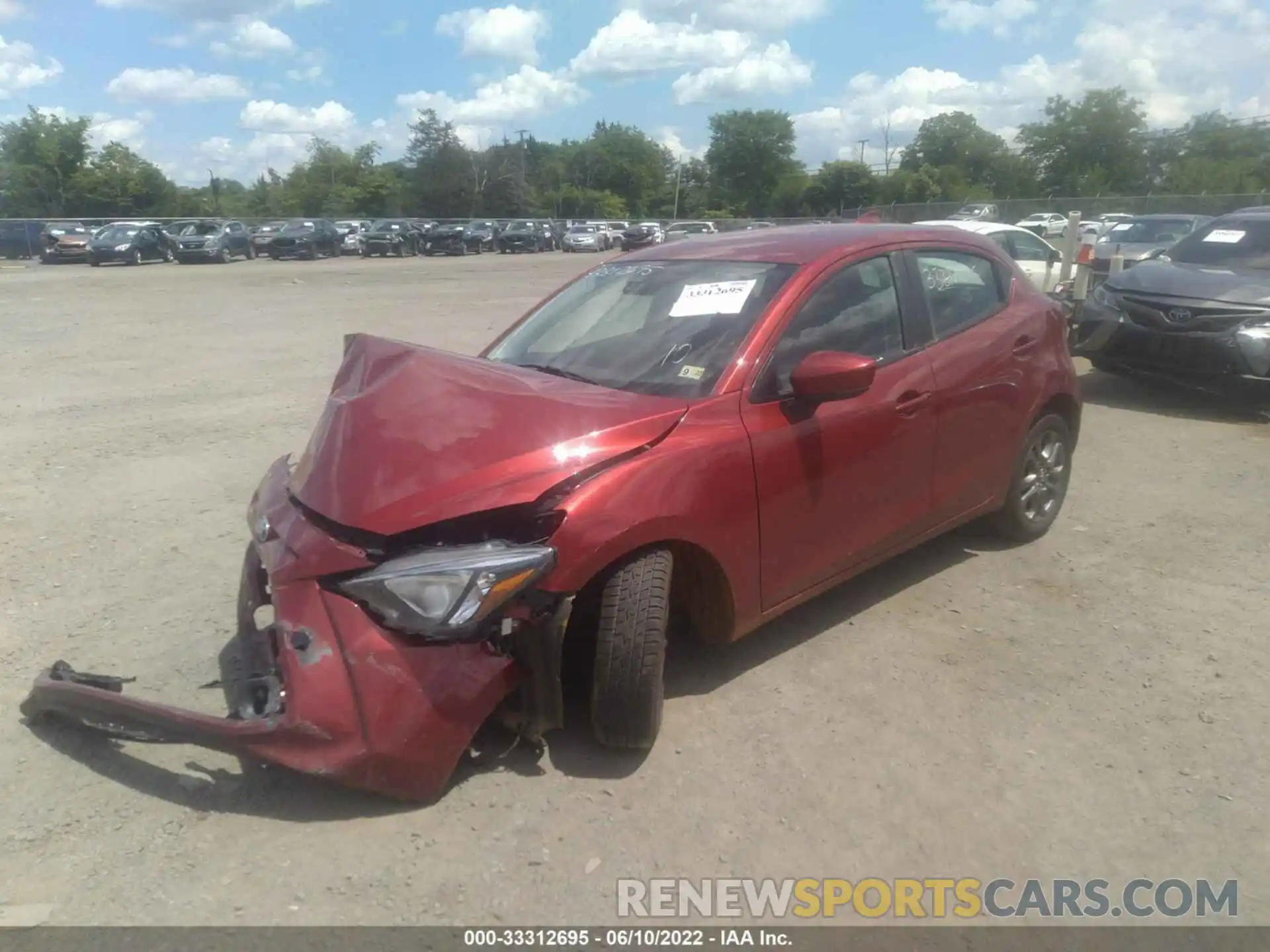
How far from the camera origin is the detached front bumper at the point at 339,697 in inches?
108

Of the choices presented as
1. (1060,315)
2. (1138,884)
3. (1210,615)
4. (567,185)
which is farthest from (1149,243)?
(567,185)

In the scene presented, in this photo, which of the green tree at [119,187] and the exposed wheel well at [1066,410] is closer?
the exposed wheel well at [1066,410]

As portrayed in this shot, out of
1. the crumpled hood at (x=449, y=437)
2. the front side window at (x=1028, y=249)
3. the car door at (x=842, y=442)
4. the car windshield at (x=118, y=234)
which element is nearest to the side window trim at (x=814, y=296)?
the car door at (x=842, y=442)

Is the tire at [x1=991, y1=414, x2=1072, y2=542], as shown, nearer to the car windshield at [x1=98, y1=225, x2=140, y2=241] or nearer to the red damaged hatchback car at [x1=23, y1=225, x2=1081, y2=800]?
the red damaged hatchback car at [x1=23, y1=225, x2=1081, y2=800]

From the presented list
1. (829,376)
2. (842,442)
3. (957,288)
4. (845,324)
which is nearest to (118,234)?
(957,288)

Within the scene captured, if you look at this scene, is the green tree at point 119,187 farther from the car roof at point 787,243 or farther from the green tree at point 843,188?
the car roof at point 787,243

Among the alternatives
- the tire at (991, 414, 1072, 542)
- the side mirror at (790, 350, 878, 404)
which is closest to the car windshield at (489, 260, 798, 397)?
the side mirror at (790, 350, 878, 404)

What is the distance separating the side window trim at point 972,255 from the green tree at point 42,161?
230 ft

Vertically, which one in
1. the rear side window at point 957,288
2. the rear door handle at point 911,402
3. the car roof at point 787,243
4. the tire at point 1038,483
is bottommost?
the tire at point 1038,483

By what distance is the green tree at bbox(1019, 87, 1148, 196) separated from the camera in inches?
2815

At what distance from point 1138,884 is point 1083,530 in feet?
10.3

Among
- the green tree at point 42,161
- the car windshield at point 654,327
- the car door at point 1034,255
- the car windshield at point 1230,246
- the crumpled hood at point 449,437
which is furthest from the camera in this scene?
the green tree at point 42,161

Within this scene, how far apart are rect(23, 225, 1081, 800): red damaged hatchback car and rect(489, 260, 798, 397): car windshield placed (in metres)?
0.01

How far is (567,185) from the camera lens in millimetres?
93938
